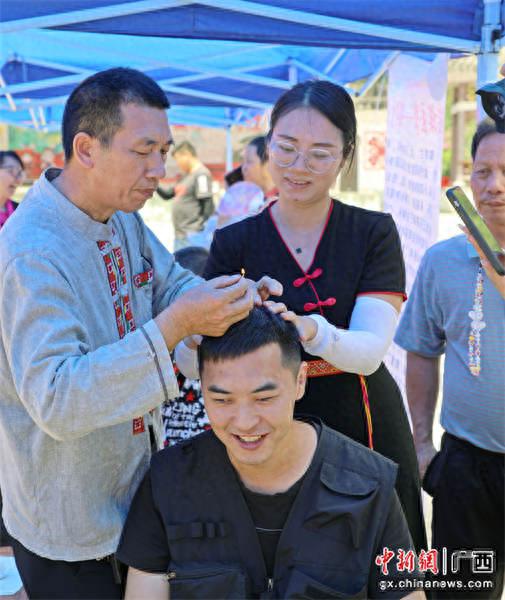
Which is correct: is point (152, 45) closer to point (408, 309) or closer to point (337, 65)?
point (337, 65)

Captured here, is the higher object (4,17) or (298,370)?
(4,17)

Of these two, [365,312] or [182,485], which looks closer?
[182,485]

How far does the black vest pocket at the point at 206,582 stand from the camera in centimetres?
167

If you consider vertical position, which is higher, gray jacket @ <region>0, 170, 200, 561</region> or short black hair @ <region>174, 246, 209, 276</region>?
gray jacket @ <region>0, 170, 200, 561</region>

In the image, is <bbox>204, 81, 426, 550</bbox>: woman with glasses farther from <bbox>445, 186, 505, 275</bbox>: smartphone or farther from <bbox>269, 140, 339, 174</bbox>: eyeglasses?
<bbox>445, 186, 505, 275</bbox>: smartphone

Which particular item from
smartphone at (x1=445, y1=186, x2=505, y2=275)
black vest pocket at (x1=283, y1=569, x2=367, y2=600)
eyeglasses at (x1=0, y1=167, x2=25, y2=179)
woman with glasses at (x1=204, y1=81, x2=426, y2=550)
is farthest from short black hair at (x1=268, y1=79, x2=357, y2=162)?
eyeglasses at (x1=0, y1=167, x2=25, y2=179)

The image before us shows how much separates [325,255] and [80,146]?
68cm

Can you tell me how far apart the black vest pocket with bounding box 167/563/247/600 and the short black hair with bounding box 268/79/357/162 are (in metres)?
1.09

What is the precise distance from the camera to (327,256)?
2012 mm

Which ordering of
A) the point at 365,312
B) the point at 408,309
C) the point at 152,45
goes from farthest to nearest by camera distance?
the point at 152,45 < the point at 408,309 < the point at 365,312

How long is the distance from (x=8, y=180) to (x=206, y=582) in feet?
15.2

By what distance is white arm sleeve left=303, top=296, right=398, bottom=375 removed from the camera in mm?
1806

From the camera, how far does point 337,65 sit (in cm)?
544

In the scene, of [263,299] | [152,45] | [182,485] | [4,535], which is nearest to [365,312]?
[263,299]
